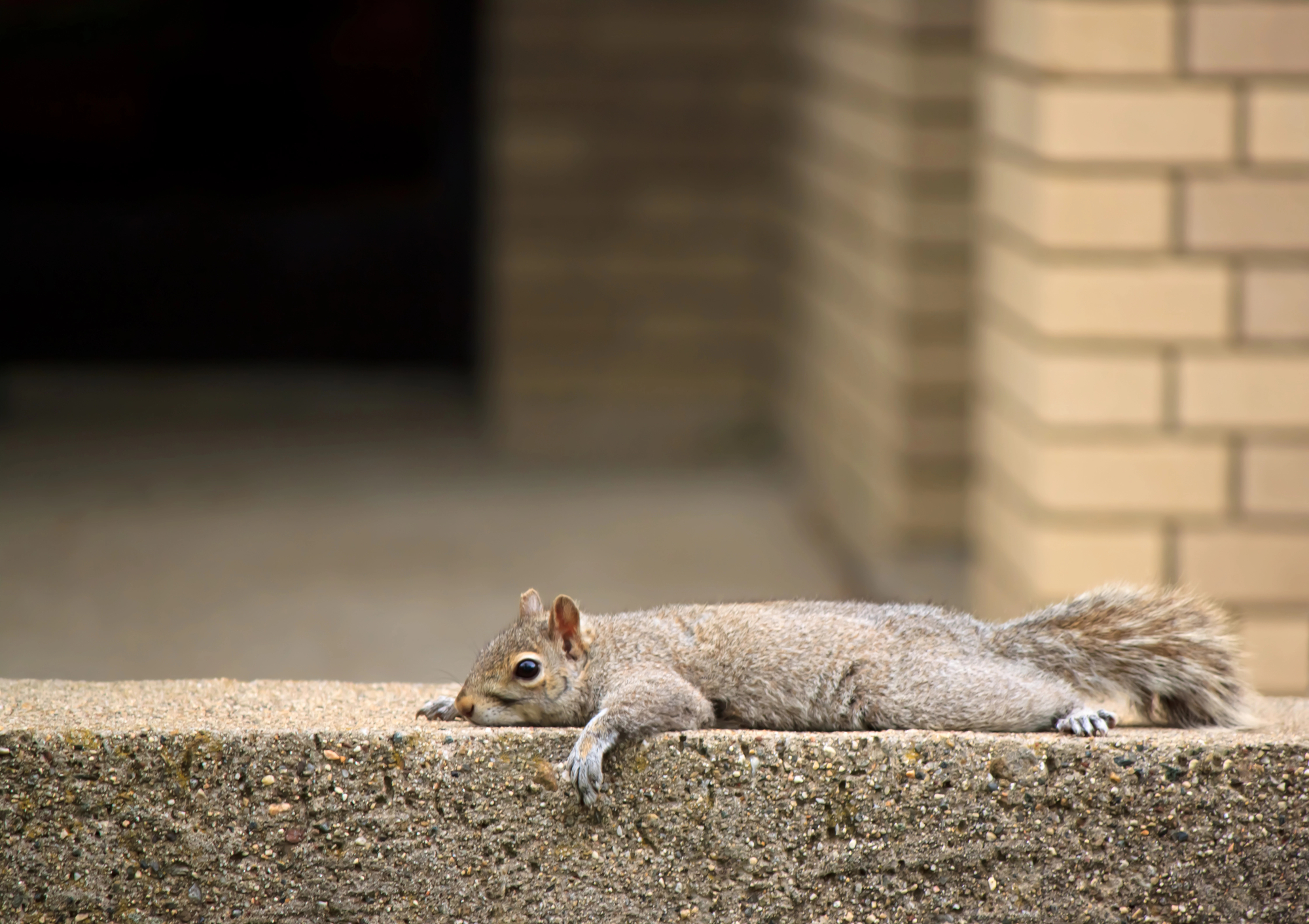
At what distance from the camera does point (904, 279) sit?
22.2 feet

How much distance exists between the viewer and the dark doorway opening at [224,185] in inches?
496

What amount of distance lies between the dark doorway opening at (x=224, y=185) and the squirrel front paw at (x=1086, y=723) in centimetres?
913

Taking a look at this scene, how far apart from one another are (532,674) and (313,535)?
5.33 metres

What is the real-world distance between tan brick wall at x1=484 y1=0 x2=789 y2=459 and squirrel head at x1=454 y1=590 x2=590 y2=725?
671 centimetres

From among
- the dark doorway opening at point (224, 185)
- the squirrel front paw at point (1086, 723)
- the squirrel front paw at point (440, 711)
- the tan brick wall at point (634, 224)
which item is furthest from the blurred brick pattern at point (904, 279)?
the dark doorway opening at point (224, 185)

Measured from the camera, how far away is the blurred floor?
20.3 feet

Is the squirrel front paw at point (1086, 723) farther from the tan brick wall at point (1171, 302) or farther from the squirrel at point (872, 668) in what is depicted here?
the tan brick wall at point (1171, 302)

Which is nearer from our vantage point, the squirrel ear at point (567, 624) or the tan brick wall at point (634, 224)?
the squirrel ear at point (567, 624)

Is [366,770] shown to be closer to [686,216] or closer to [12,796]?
[12,796]

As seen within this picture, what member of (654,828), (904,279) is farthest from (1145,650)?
(904,279)

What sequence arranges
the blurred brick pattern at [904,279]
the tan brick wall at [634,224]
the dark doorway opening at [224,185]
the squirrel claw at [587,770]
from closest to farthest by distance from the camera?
1. the squirrel claw at [587,770]
2. the blurred brick pattern at [904,279]
3. the tan brick wall at [634,224]
4. the dark doorway opening at [224,185]

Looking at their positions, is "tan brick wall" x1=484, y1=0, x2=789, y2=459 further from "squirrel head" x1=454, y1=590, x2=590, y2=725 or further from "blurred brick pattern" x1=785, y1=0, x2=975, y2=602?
"squirrel head" x1=454, y1=590, x2=590, y2=725

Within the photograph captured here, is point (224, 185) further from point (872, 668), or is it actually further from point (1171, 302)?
point (872, 668)

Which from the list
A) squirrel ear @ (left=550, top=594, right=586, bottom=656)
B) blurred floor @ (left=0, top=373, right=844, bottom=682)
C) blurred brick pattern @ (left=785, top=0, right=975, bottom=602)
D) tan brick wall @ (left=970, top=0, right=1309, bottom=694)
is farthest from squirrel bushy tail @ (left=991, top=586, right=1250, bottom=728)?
blurred brick pattern @ (left=785, top=0, right=975, bottom=602)
